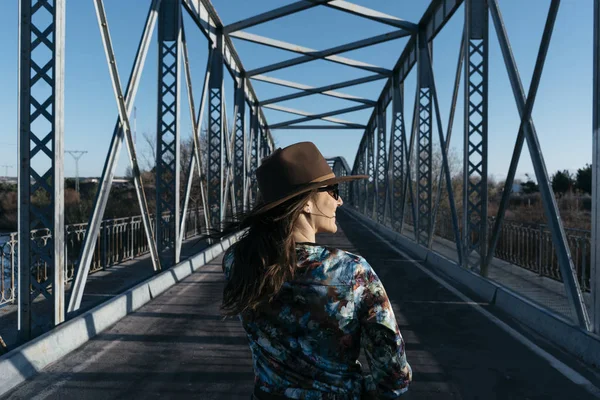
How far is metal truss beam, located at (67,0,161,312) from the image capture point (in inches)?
243

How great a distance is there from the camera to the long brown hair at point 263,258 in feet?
5.24

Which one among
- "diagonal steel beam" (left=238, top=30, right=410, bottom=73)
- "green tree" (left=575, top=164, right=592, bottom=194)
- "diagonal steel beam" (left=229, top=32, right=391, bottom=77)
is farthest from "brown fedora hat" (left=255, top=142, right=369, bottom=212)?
"green tree" (left=575, top=164, right=592, bottom=194)

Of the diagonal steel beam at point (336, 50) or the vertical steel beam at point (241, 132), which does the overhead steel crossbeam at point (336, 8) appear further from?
the vertical steel beam at point (241, 132)

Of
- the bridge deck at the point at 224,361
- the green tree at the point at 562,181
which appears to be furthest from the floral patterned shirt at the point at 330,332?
the green tree at the point at 562,181

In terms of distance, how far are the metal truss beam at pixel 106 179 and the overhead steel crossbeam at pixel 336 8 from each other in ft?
20.5

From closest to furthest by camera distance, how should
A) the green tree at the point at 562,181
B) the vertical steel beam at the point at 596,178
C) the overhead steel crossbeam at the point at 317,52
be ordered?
the vertical steel beam at the point at 596,178
the overhead steel crossbeam at the point at 317,52
the green tree at the point at 562,181

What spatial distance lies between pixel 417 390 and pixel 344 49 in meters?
15.2

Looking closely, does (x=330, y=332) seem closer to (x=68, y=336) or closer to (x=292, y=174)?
(x=292, y=174)

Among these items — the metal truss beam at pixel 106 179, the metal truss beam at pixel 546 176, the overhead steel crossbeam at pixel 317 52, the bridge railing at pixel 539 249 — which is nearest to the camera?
the metal truss beam at pixel 546 176

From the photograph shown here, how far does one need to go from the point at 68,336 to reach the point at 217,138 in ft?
41.4

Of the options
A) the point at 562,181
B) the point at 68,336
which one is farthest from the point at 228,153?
the point at 562,181

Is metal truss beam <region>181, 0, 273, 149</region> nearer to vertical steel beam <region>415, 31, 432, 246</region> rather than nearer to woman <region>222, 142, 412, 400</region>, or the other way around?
vertical steel beam <region>415, 31, 432, 246</region>

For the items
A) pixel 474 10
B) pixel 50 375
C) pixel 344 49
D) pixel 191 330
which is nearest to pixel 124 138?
pixel 191 330

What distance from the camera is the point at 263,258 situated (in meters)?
1.64
